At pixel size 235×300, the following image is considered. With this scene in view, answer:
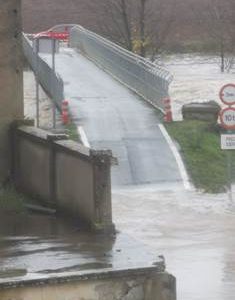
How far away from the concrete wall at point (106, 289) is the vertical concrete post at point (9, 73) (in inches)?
226

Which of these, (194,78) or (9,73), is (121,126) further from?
(194,78)

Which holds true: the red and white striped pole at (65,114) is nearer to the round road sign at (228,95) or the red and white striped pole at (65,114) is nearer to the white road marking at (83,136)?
the white road marking at (83,136)

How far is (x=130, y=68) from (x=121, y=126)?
905cm

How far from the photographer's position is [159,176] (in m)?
24.5

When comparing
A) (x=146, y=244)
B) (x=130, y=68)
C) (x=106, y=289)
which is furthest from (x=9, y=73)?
(x=130, y=68)

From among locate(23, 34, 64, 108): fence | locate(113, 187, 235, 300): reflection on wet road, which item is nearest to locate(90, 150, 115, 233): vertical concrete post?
locate(113, 187, 235, 300): reflection on wet road

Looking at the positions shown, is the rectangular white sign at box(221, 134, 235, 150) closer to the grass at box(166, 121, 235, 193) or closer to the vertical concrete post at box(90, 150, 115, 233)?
the grass at box(166, 121, 235, 193)

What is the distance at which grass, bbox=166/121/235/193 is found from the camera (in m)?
24.3

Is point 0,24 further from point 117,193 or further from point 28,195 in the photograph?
point 117,193

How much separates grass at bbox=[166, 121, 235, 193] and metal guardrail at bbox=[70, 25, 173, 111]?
3.21 meters

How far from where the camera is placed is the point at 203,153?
26844 millimetres

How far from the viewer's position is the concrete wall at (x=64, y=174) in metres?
10.7

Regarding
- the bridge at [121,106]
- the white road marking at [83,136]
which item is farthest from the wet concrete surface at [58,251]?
the white road marking at [83,136]

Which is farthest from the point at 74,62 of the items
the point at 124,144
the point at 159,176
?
the point at 159,176
